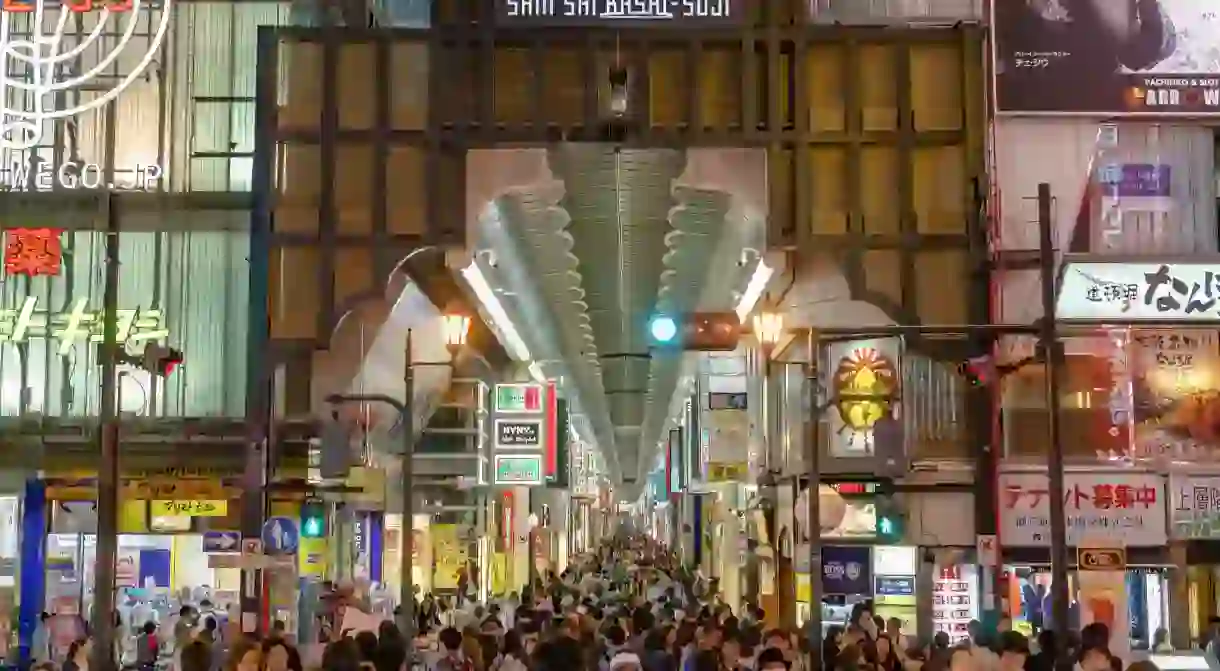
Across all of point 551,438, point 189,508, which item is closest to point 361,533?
point 551,438

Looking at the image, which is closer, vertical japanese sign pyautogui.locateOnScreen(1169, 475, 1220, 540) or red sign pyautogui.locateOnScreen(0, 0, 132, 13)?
red sign pyautogui.locateOnScreen(0, 0, 132, 13)

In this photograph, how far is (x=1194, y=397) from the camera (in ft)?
66.0

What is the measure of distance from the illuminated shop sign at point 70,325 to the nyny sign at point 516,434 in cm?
600

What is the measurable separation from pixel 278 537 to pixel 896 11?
11.0m

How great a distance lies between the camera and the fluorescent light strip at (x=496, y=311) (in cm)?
2142

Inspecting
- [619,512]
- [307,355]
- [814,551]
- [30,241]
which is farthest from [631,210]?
[619,512]

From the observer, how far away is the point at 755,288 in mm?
21594

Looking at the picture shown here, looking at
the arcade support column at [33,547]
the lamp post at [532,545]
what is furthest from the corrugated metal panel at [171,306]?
the lamp post at [532,545]

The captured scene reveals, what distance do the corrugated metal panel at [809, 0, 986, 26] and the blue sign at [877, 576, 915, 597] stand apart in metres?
7.90

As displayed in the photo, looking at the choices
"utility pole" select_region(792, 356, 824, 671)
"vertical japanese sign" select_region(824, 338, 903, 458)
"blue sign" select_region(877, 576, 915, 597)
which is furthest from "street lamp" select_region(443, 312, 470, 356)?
"blue sign" select_region(877, 576, 915, 597)

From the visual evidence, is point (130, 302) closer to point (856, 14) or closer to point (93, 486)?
point (93, 486)

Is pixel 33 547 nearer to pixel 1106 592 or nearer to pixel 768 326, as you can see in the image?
pixel 768 326

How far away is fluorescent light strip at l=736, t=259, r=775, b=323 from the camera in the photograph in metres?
19.8

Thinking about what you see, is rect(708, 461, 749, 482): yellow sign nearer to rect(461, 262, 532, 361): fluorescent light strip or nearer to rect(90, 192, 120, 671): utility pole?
rect(461, 262, 532, 361): fluorescent light strip
